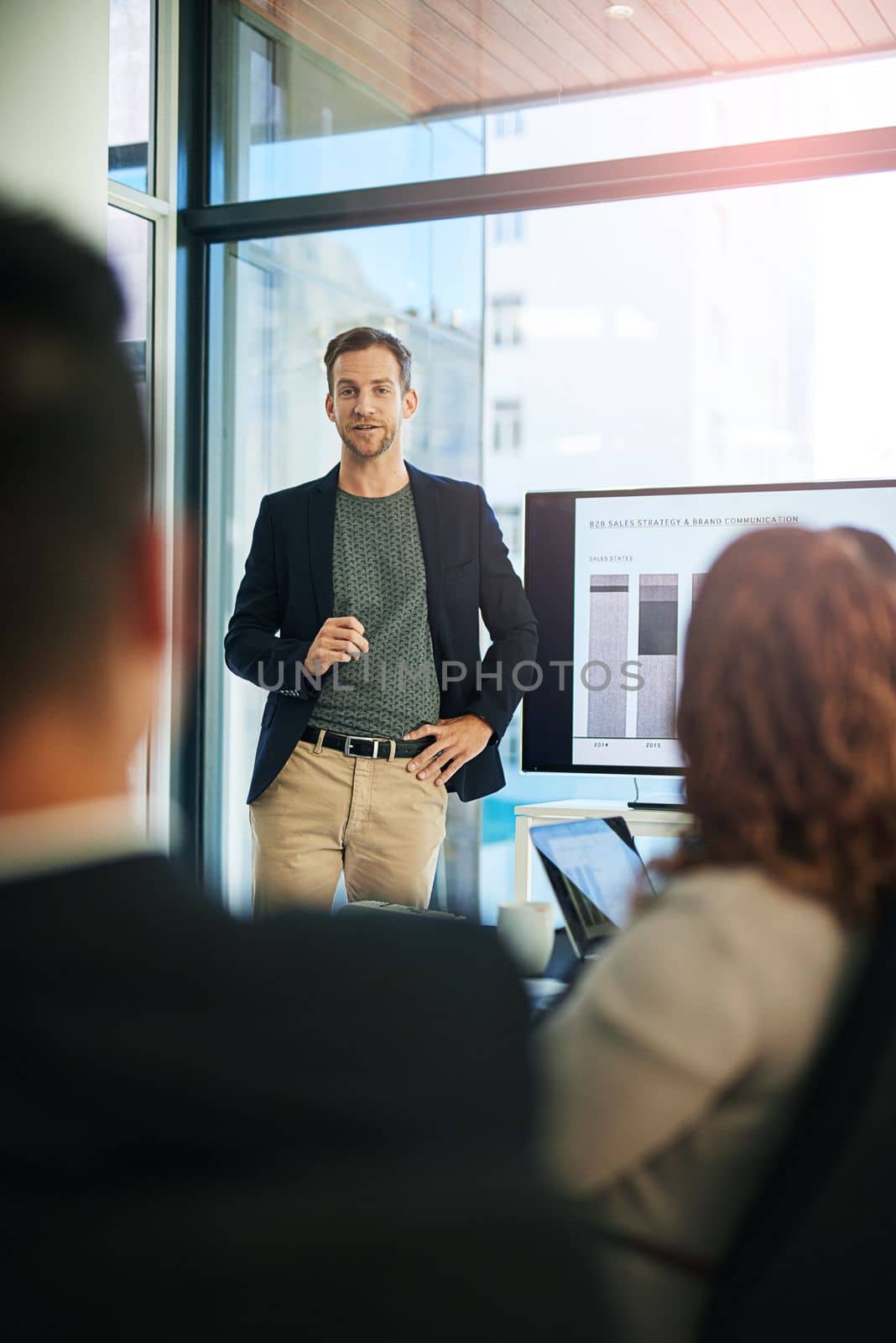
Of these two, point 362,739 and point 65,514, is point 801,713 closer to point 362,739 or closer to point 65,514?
point 65,514

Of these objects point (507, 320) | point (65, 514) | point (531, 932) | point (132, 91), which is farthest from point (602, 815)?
point (132, 91)

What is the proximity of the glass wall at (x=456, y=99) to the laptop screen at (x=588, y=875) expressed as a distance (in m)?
2.73

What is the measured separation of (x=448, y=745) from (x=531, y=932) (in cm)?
146

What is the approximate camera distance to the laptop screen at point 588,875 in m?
1.83

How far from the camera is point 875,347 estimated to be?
3.78 m

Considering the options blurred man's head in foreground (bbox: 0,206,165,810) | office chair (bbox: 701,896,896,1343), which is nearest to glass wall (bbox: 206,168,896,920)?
office chair (bbox: 701,896,896,1343)

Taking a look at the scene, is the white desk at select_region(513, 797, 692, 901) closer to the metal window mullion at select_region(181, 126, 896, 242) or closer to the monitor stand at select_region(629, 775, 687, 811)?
the monitor stand at select_region(629, 775, 687, 811)

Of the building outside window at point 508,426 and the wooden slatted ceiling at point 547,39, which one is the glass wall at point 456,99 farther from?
the building outside window at point 508,426

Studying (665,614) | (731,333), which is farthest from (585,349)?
(665,614)

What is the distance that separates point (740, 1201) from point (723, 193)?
11.6 feet

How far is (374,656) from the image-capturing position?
3.27m

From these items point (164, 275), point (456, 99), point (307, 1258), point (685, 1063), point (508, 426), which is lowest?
point (685, 1063)

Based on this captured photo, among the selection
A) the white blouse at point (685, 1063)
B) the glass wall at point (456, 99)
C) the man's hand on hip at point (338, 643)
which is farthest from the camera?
the glass wall at point (456, 99)

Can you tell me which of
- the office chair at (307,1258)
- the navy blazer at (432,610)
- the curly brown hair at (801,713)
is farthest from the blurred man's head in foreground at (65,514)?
the navy blazer at (432,610)
